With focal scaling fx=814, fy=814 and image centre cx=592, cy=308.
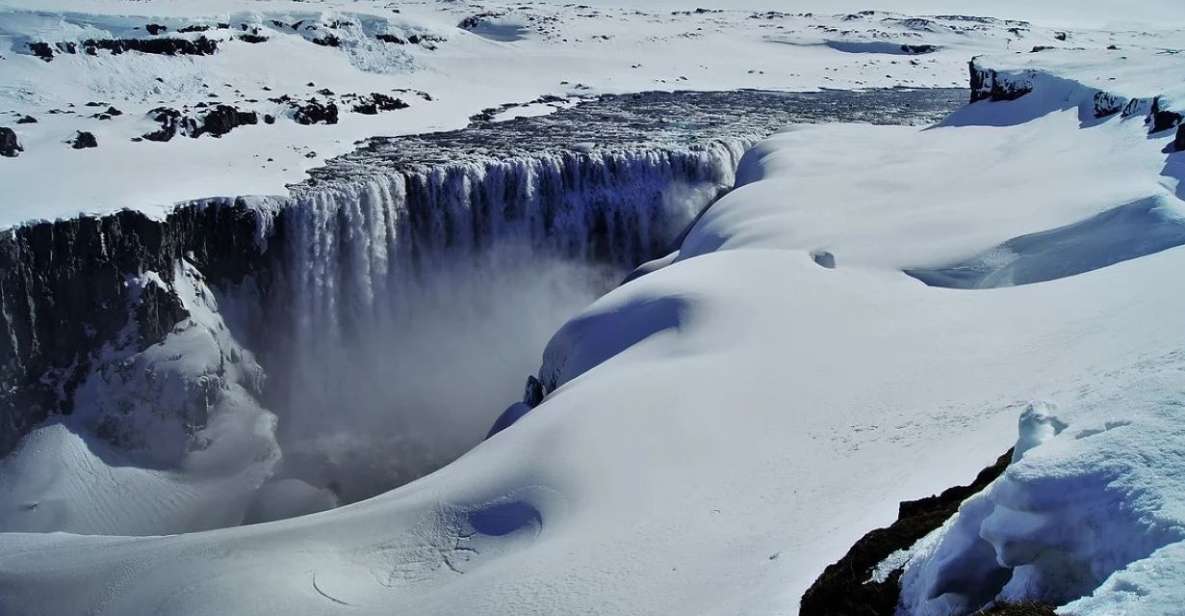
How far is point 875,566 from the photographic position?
242 inches

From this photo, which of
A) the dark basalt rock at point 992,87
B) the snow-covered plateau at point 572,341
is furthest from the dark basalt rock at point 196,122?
the dark basalt rock at point 992,87

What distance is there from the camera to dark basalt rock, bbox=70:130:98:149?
24698mm

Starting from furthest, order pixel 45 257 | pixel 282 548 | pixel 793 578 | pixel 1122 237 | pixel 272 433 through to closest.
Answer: pixel 272 433
pixel 45 257
pixel 1122 237
pixel 282 548
pixel 793 578

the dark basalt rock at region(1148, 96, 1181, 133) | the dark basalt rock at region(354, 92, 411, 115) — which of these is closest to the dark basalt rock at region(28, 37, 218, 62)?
the dark basalt rock at region(354, 92, 411, 115)

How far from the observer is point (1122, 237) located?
14508 mm

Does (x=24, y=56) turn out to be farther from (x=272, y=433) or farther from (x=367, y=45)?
(x=272, y=433)

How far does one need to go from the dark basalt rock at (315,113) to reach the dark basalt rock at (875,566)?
98.8 ft

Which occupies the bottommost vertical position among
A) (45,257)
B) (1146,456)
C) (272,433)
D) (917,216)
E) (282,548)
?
(272,433)

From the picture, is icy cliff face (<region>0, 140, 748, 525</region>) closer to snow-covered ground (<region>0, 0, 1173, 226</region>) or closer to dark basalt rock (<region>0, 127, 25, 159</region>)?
snow-covered ground (<region>0, 0, 1173, 226</region>)

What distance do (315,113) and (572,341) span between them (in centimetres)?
2121

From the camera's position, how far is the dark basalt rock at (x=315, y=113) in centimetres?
3209

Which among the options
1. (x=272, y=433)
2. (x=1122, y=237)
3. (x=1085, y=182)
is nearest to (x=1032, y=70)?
(x=1085, y=182)

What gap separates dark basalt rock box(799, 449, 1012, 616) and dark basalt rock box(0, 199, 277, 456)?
61.3 ft

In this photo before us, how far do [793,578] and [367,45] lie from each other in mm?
45741
